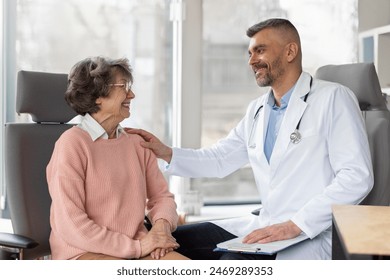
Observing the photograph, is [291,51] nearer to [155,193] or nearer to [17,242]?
[155,193]

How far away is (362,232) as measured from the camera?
4.65ft

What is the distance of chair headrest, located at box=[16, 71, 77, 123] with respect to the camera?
2.20 metres

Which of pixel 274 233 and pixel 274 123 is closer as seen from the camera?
pixel 274 233

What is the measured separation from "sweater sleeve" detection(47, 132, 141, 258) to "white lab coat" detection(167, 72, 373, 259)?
529mm

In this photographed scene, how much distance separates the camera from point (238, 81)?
3.74 metres

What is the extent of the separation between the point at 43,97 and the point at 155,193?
0.50 metres

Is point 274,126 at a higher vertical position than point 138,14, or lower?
lower

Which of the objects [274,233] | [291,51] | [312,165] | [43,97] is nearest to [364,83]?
[291,51]

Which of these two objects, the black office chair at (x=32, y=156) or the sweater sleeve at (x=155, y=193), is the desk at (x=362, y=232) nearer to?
the sweater sleeve at (x=155, y=193)

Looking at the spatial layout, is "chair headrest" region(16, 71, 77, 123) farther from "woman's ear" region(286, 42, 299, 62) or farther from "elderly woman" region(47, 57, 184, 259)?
"woman's ear" region(286, 42, 299, 62)
